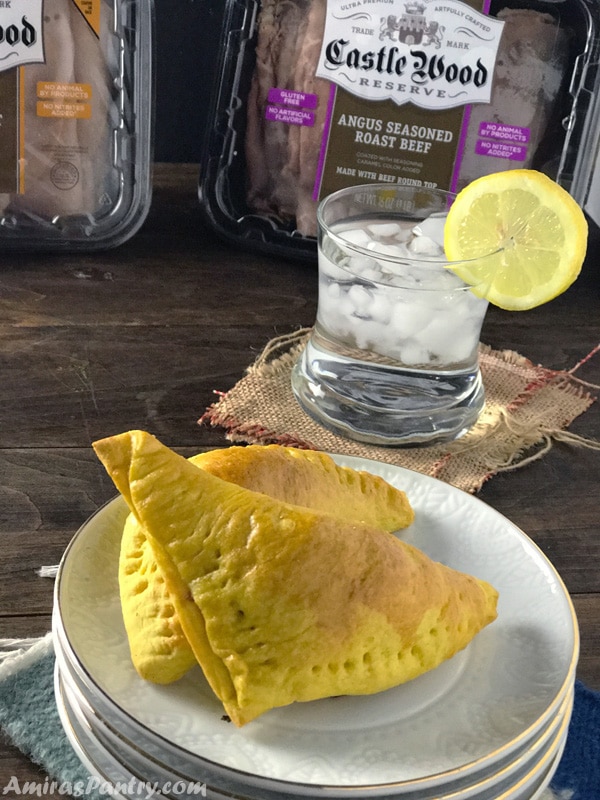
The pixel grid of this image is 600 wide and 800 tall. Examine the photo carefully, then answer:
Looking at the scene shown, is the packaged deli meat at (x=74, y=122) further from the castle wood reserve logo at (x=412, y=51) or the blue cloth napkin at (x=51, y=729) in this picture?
the blue cloth napkin at (x=51, y=729)

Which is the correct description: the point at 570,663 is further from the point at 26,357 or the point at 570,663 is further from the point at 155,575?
the point at 26,357

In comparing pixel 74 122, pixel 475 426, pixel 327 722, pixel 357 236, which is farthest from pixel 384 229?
pixel 327 722

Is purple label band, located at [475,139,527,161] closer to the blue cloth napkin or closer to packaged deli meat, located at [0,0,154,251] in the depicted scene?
packaged deli meat, located at [0,0,154,251]

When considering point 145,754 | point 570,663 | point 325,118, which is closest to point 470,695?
point 570,663

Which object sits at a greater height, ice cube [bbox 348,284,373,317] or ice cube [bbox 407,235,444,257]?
ice cube [bbox 407,235,444,257]

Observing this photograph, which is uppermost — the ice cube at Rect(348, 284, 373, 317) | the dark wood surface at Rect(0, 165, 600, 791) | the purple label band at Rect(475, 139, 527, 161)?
the purple label band at Rect(475, 139, 527, 161)

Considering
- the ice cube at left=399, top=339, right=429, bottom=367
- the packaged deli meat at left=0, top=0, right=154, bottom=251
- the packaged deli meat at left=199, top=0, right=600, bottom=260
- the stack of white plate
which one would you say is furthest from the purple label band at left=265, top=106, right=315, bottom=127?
the stack of white plate

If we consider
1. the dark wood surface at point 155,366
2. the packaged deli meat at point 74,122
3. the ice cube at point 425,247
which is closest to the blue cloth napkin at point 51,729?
the dark wood surface at point 155,366
